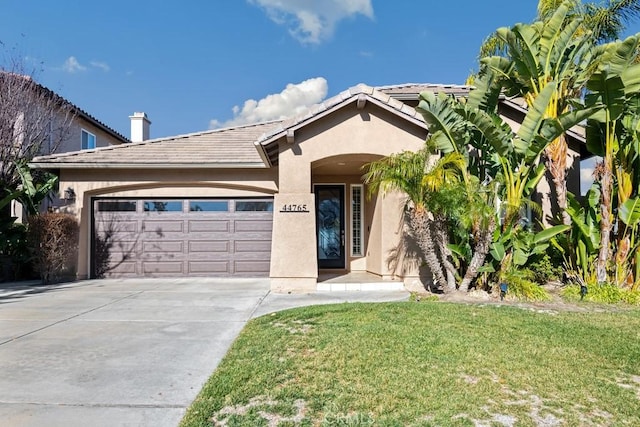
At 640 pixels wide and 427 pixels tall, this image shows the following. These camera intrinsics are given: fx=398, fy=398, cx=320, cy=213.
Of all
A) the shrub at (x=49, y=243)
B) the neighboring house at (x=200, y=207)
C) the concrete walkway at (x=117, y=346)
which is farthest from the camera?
the neighboring house at (x=200, y=207)

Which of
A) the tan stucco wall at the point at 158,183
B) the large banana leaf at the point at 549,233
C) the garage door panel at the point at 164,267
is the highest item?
the tan stucco wall at the point at 158,183

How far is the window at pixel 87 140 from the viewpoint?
691 inches

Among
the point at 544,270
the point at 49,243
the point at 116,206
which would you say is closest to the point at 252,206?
the point at 116,206

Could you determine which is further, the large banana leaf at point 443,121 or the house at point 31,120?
the house at point 31,120

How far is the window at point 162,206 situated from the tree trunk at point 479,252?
30.3 feet

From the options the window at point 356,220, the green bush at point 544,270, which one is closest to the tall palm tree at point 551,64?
the green bush at point 544,270

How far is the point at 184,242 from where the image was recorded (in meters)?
13.2

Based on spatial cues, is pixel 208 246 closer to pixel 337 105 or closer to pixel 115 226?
pixel 115 226

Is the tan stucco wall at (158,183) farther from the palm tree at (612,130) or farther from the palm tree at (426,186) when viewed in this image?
the palm tree at (612,130)

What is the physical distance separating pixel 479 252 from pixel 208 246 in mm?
8482

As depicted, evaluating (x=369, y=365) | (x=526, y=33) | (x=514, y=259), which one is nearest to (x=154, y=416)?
(x=369, y=365)

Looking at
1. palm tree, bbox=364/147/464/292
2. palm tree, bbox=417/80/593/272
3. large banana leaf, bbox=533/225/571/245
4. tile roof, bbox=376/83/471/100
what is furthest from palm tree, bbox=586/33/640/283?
tile roof, bbox=376/83/471/100

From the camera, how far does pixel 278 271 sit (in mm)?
10000

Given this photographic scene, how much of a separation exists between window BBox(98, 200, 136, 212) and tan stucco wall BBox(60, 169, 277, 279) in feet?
1.27
